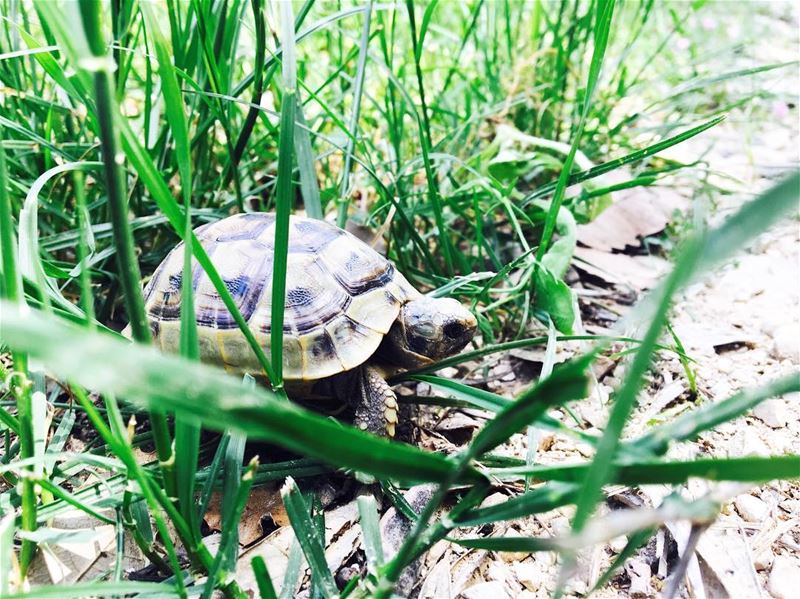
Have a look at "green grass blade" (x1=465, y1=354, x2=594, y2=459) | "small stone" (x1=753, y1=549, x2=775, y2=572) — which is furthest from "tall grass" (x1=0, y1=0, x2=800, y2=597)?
"small stone" (x1=753, y1=549, x2=775, y2=572)

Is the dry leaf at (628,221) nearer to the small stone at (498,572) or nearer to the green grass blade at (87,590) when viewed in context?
the small stone at (498,572)

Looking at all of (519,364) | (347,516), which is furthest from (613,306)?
(347,516)

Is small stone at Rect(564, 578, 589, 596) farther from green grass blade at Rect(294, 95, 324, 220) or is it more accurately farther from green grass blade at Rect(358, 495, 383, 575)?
green grass blade at Rect(294, 95, 324, 220)

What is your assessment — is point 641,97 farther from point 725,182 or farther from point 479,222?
point 479,222

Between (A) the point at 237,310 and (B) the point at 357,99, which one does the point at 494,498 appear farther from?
(B) the point at 357,99

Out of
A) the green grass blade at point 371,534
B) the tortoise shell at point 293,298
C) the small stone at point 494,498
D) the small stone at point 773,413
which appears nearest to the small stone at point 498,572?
the small stone at point 494,498
